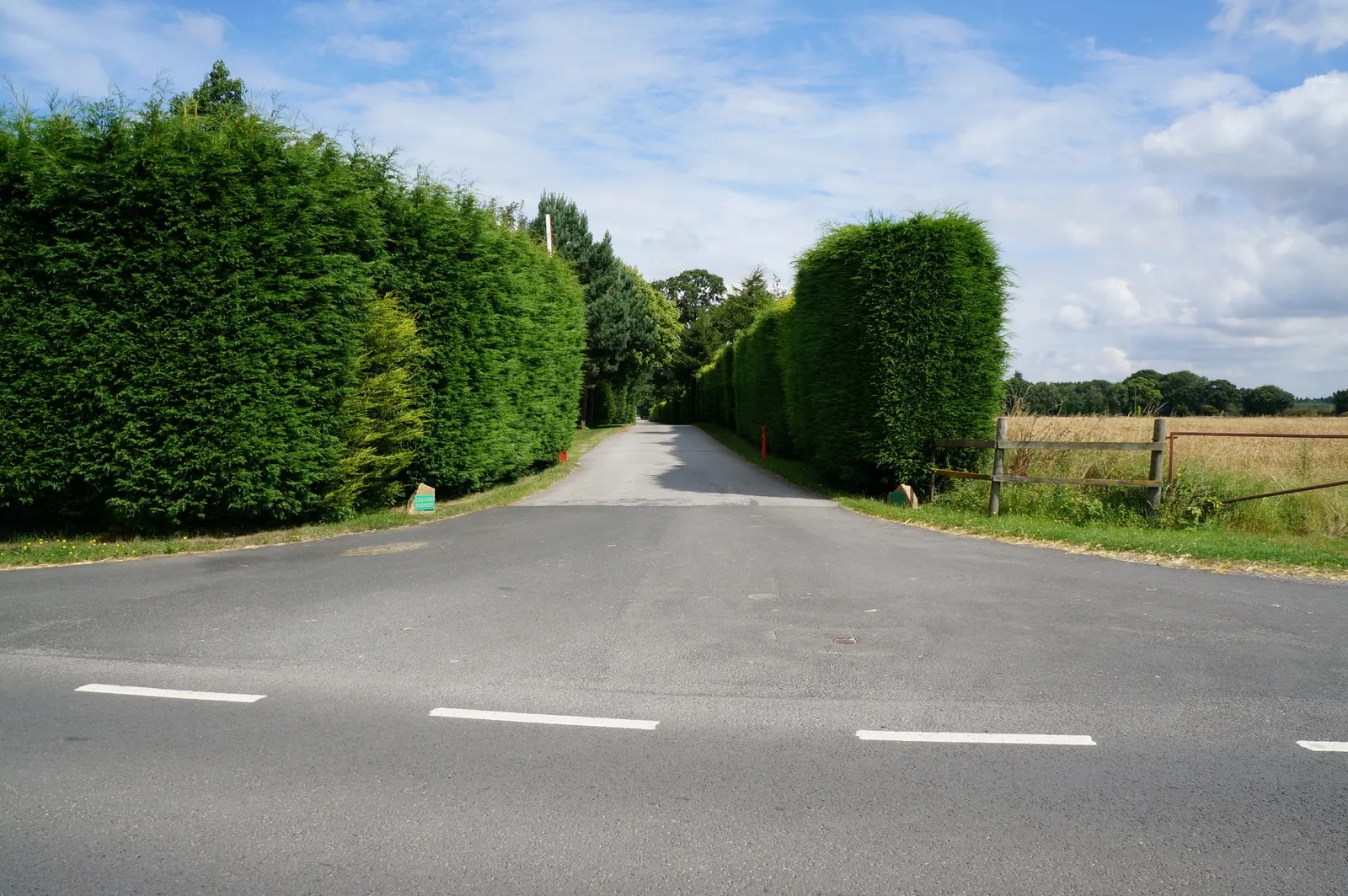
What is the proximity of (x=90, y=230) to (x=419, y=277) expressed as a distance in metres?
5.15

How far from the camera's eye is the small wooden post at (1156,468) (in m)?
12.6

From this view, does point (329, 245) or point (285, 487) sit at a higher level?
point (329, 245)

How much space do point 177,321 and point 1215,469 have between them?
51.8 feet

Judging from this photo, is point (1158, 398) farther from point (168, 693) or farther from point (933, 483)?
point (168, 693)

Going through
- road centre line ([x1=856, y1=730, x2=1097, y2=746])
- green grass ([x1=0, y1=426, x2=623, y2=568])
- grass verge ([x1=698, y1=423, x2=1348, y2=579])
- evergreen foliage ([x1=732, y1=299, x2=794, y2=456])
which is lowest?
green grass ([x1=0, y1=426, x2=623, y2=568])

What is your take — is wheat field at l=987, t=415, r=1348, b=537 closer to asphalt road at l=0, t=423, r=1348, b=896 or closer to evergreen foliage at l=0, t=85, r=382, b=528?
asphalt road at l=0, t=423, r=1348, b=896

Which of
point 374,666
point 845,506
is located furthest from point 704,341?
point 374,666

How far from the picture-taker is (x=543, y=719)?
4.60m

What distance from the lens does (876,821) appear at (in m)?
3.45

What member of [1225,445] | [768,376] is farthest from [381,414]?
[768,376]

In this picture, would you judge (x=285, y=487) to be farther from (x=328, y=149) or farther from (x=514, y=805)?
(x=514, y=805)

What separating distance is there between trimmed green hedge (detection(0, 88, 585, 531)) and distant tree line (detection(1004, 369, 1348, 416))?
12.3 metres

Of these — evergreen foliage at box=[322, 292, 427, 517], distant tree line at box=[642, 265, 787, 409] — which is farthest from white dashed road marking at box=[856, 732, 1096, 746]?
distant tree line at box=[642, 265, 787, 409]

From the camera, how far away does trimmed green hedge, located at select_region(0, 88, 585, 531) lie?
34.1 feet
